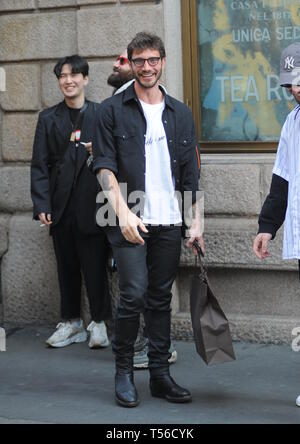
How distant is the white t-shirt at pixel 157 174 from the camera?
5848 mm

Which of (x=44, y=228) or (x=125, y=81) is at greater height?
(x=125, y=81)

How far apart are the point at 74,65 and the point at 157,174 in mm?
1841

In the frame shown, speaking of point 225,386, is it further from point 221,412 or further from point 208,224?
point 208,224

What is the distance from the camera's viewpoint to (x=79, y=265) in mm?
7703

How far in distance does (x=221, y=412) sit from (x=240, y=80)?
9.10 ft

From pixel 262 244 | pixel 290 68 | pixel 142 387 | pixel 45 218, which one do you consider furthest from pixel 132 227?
pixel 45 218

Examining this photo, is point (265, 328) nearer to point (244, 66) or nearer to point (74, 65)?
point (244, 66)

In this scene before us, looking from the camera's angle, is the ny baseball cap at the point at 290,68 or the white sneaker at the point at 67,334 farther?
the white sneaker at the point at 67,334

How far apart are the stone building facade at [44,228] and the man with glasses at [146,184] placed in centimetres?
148

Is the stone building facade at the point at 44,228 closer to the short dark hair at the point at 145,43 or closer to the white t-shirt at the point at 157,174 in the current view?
the white t-shirt at the point at 157,174

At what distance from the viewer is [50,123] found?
750 centimetres

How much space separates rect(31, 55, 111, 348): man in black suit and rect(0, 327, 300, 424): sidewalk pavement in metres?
0.41

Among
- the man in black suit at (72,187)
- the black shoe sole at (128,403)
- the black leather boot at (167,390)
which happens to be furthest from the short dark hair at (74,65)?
the black shoe sole at (128,403)

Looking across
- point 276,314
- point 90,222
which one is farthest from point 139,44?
point 276,314
